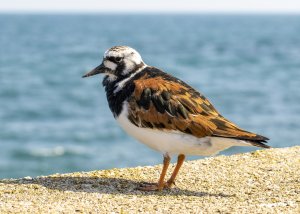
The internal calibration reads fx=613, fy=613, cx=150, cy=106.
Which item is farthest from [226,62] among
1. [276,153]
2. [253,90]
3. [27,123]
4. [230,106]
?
[276,153]

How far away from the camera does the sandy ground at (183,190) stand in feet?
20.4

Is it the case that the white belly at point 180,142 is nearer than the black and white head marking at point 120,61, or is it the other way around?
the white belly at point 180,142

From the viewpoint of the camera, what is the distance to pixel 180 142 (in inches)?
255

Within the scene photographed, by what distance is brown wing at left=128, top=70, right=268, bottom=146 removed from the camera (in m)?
6.46

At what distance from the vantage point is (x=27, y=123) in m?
34.8

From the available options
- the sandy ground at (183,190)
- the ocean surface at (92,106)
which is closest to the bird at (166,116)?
the sandy ground at (183,190)

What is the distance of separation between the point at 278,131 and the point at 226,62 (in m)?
36.1

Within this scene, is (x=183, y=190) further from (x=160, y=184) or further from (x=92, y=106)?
(x=92, y=106)

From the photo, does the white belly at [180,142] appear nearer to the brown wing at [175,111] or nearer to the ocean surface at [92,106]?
the brown wing at [175,111]

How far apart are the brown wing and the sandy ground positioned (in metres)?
0.73

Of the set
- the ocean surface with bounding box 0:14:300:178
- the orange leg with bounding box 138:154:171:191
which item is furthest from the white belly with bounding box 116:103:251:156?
the ocean surface with bounding box 0:14:300:178

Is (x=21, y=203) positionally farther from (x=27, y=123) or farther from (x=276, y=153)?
(x=27, y=123)

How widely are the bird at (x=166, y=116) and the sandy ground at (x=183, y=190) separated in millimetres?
416

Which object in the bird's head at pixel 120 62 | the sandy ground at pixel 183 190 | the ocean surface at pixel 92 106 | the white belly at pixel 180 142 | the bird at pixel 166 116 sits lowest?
the ocean surface at pixel 92 106
